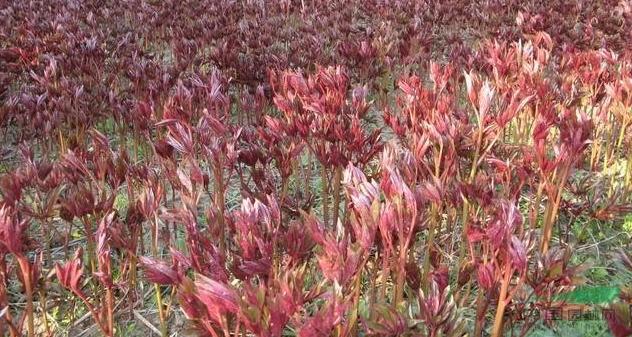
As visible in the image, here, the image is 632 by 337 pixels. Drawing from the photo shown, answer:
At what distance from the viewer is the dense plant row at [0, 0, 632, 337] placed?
166 centimetres

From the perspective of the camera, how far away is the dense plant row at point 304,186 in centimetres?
166

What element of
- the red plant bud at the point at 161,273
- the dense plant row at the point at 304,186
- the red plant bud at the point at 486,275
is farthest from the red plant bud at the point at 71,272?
the red plant bud at the point at 486,275

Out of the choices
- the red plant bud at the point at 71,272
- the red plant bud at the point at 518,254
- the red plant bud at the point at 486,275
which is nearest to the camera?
the red plant bud at the point at 518,254

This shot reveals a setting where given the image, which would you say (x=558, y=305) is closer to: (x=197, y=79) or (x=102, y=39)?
(x=197, y=79)

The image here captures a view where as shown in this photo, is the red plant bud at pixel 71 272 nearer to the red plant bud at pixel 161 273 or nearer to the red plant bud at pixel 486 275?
the red plant bud at pixel 161 273

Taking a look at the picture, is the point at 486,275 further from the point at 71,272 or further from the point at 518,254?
the point at 71,272

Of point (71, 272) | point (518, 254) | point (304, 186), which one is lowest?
point (304, 186)

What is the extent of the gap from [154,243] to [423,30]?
4.84 metres

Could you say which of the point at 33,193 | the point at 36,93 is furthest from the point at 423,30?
the point at 33,193

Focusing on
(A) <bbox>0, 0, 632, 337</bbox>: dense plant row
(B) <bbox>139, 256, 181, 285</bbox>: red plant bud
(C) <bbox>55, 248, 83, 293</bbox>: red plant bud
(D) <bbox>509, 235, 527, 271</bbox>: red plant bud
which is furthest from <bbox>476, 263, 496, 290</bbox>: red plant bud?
(C) <bbox>55, 248, 83, 293</bbox>: red plant bud

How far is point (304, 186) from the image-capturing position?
12.8ft

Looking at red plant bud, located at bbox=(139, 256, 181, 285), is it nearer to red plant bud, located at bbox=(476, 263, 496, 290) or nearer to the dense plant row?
the dense plant row

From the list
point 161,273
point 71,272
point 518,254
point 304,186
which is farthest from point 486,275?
point 304,186

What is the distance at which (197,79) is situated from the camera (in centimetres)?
388
